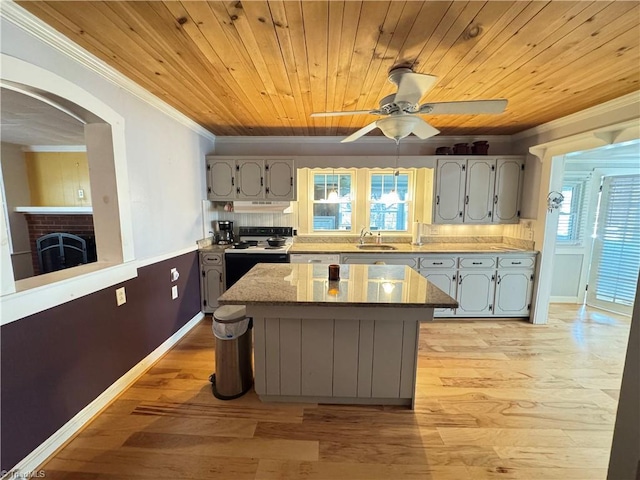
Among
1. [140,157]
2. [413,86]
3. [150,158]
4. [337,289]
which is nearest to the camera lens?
[413,86]

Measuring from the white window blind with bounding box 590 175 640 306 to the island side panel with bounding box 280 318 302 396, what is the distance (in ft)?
15.0

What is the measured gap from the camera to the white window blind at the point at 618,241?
3713 millimetres

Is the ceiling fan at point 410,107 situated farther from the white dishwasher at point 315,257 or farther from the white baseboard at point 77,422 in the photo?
the white baseboard at point 77,422

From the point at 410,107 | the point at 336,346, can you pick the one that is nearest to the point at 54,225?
the point at 336,346

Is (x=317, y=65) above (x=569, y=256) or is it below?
above

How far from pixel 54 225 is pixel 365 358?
4.28m

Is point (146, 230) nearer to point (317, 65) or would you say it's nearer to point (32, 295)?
point (32, 295)

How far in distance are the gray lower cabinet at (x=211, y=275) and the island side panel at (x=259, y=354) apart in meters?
1.76

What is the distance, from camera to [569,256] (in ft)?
13.9

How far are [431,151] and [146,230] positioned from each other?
3.79m

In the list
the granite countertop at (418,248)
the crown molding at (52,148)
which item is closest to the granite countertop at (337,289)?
the granite countertop at (418,248)

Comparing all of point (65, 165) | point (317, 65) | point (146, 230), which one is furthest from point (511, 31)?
point (65, 165)

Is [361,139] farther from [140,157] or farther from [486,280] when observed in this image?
[140,157]

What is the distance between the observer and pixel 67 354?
1.75 metres
